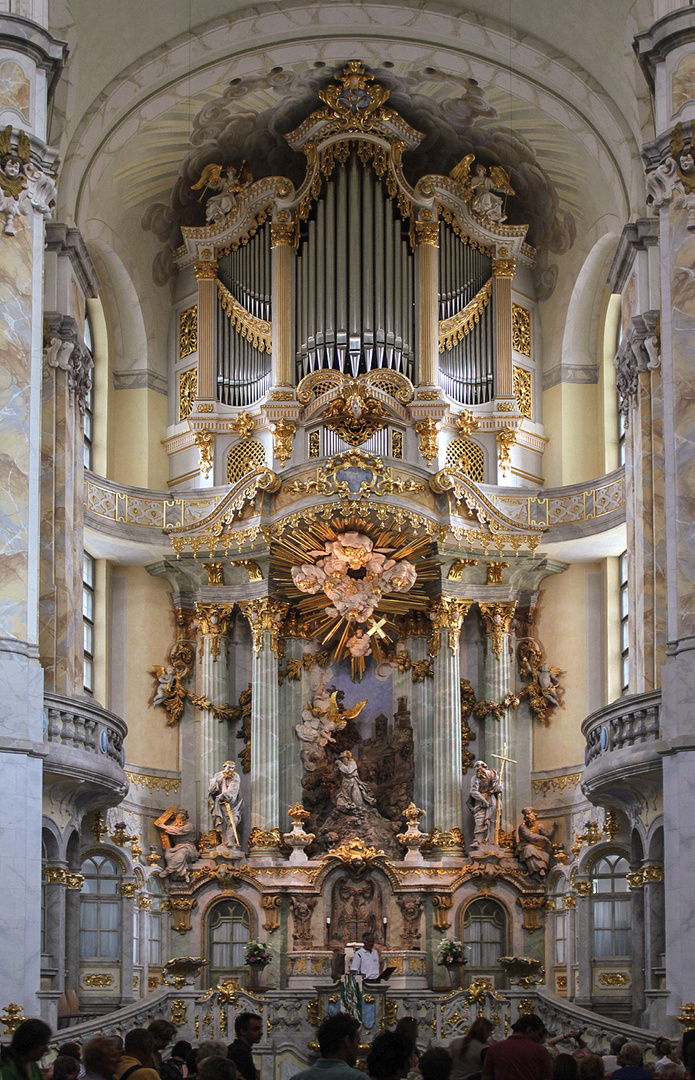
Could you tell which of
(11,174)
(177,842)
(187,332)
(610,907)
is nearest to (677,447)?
(11,174)

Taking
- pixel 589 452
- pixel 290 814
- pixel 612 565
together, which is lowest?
pixel 290 814

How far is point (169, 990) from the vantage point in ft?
91.0

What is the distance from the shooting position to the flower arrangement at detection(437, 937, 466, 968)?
31.3 meters

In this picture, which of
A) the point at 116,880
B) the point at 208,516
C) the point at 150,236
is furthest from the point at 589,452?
the point at 116,880

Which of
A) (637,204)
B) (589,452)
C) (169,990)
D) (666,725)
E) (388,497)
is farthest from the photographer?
(589,452)

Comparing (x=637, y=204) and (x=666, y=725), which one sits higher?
(x=637, y=204)

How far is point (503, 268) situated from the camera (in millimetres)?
36062

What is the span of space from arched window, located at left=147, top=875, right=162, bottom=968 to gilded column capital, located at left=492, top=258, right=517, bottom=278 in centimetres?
1429

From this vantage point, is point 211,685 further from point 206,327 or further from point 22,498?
point 22,498

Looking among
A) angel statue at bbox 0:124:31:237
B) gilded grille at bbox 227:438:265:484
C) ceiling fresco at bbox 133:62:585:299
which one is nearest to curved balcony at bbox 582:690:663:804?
gilded grille at bbox 227:438:265:484

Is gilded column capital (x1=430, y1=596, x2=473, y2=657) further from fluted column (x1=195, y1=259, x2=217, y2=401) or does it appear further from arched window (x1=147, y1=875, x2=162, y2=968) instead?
arched window (x1=147, y1=875, x2=162, y2=968)

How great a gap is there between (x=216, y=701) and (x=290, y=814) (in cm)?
284

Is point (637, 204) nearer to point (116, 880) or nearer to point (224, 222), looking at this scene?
point (224, 222)

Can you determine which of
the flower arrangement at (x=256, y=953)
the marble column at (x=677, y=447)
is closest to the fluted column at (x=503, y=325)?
the marble column at (x=677, y=447)
